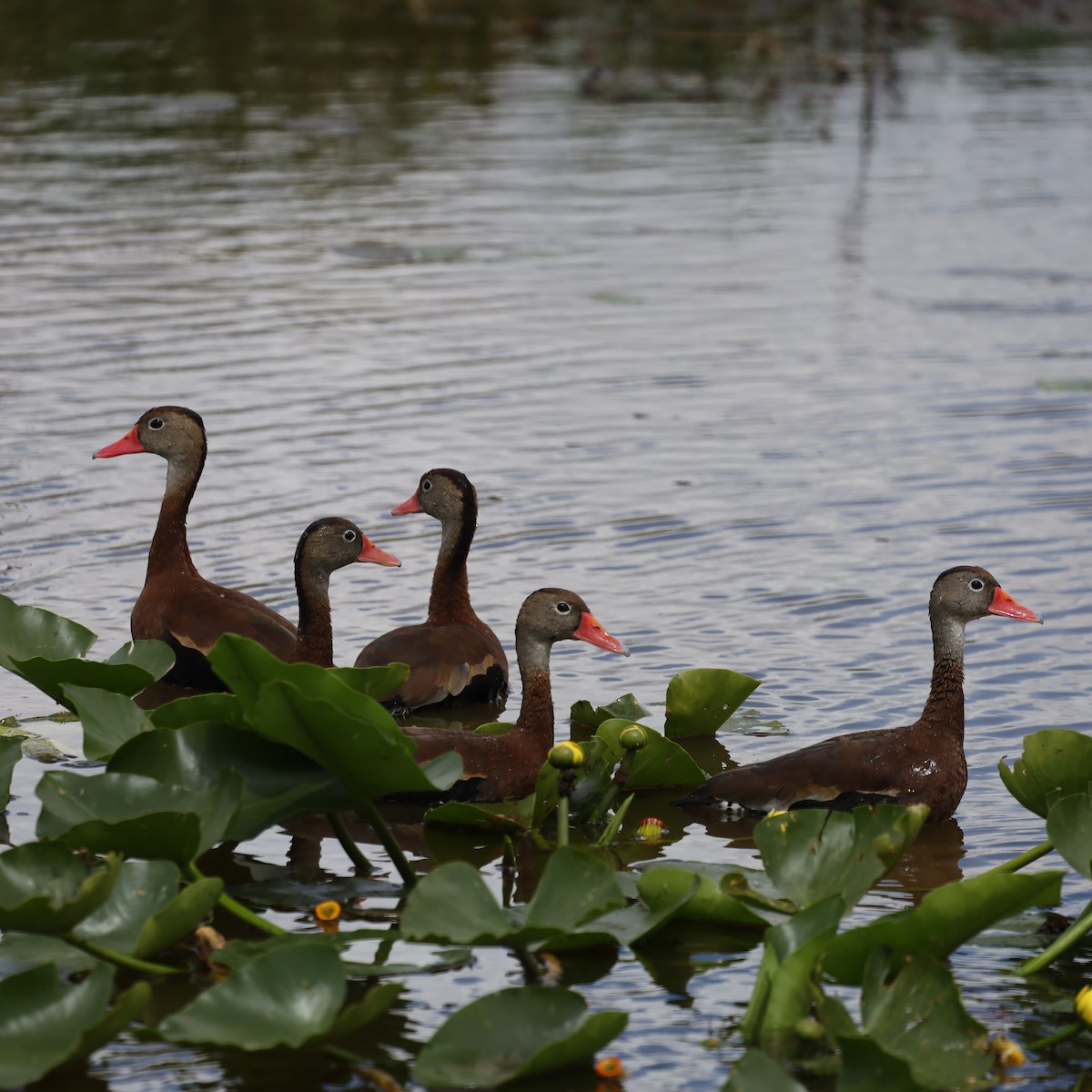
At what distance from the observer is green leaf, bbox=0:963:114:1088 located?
454 centimetres

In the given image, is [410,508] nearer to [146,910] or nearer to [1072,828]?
[146,910]

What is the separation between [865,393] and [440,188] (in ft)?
24.5

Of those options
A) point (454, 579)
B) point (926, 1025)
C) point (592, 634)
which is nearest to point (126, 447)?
point (454, 579)

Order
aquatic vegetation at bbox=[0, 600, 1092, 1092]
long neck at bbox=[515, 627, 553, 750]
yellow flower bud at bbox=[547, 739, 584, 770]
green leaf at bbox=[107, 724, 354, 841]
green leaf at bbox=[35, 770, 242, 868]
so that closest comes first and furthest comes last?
1. aquatic vegetation at bbox=[0, 600, 1092, 1092]
2. green leaf at bbox=[35, 770, 242, 868]
3. green leaf at bbox=[107, 724, 354, 841]
4. yellow flower bud at bbox=[547, 739, 584, 770]
5. long neck at bbox=[515, 627, 553, 750]

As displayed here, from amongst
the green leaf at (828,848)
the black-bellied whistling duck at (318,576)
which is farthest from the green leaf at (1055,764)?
the black-bellied whistling duck at (318,576)

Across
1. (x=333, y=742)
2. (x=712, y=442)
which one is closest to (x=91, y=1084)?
(x=333, y=742)

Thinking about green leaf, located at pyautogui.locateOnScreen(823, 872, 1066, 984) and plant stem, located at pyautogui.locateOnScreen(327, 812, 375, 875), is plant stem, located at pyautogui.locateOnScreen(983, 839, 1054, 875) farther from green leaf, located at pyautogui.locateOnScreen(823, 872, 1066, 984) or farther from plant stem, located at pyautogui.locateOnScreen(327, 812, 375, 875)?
plant stem, located at pyautogui.locateOnScreen(327, 812, 375, 875)

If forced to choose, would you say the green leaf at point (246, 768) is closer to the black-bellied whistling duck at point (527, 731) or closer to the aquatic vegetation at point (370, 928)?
the aquatic vegetation at point (370, 928)

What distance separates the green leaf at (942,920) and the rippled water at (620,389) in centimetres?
40

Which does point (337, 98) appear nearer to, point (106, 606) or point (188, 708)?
point (106, 606)

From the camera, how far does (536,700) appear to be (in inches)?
282

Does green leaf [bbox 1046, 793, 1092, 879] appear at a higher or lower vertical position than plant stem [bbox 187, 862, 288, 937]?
higher

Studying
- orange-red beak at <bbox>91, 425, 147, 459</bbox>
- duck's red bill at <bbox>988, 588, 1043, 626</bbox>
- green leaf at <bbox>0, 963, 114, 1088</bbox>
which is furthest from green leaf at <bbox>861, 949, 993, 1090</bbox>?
orange-red beak at <bbox>91, 425, 147, 459</bbox>

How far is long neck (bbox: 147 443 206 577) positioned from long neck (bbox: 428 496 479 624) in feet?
3.44
